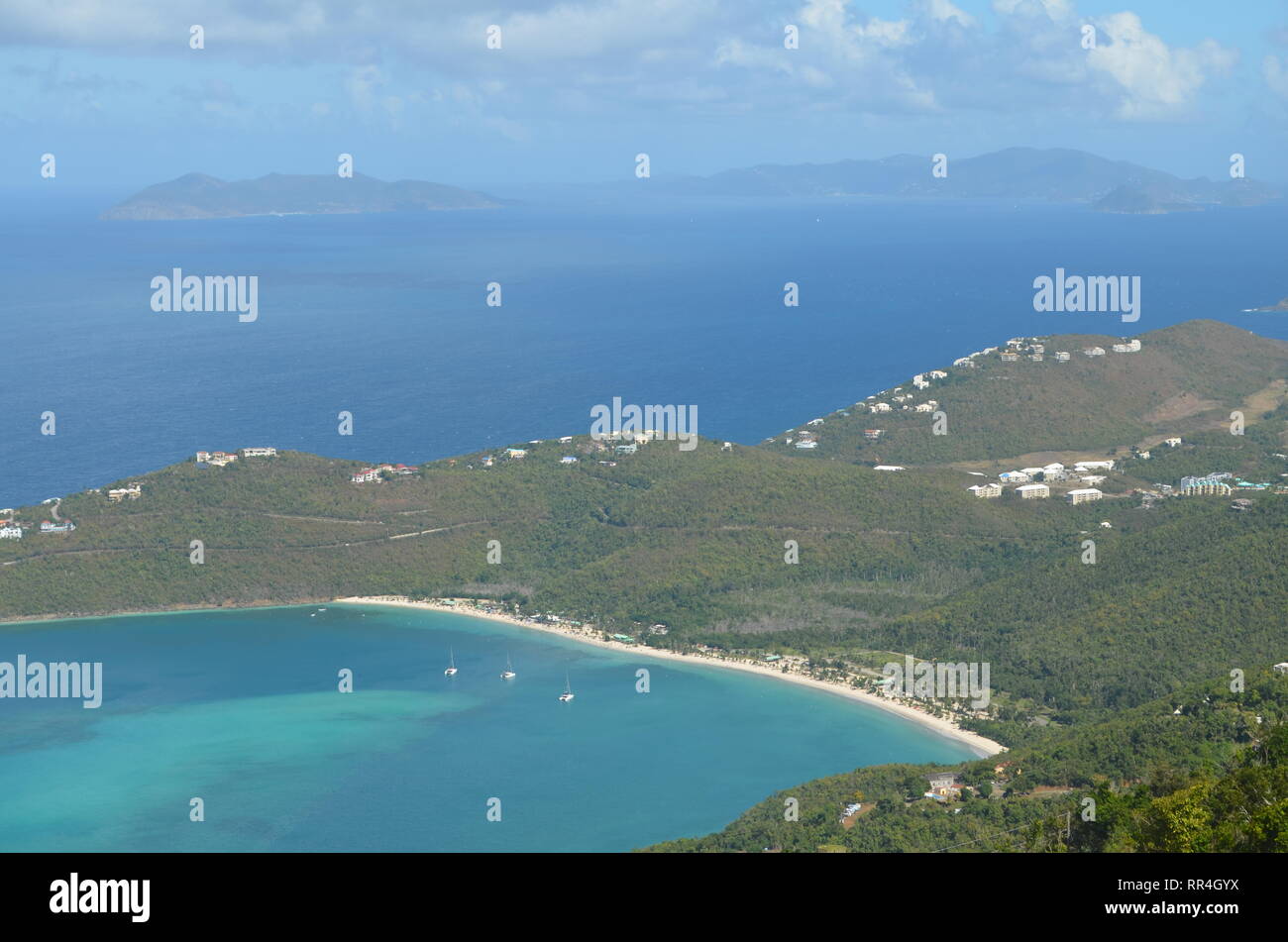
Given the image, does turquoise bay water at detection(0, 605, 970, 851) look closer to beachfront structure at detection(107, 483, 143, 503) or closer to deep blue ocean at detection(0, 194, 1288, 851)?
deep blue ocean at detection(0, 194, 1288, 851)

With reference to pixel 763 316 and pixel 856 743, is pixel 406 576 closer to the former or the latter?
pixel 856 743

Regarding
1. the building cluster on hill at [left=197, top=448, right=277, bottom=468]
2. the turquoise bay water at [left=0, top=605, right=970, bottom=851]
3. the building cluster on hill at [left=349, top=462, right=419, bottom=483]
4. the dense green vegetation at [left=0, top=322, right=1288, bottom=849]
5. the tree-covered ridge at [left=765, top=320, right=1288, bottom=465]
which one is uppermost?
the tree-covered ridge at [left=765, top=320, right=1288, bottom=465]
